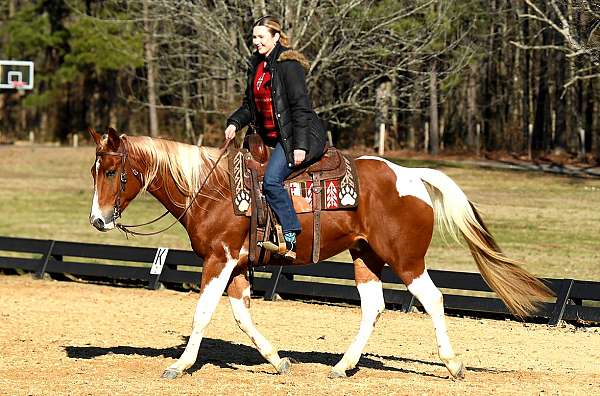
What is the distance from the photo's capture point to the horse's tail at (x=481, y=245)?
1023cm

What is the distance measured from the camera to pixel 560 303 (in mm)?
13844

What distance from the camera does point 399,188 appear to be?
9.95 metres

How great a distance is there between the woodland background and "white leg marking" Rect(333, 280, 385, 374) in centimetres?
808

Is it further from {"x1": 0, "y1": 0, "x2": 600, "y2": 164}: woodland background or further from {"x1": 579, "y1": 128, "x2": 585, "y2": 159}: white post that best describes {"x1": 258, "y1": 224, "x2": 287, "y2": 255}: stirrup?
{"x1": 579, "y1": 128, "x2": 585, "y2": 159}: white post

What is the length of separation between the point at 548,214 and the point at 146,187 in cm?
2065

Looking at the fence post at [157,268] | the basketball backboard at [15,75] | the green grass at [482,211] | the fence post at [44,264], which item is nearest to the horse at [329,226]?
the green grass at [482,211]

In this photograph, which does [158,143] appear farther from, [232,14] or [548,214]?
[548,214]

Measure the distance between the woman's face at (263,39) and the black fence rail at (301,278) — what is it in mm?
4795

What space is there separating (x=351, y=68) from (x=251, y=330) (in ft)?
51.7

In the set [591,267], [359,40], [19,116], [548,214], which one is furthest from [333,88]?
Answer: [19,116]

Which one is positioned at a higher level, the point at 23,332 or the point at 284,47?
the point at 284,47

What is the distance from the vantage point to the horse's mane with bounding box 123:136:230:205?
956 centimetres

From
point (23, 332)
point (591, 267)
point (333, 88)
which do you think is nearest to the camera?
point (23, 332)

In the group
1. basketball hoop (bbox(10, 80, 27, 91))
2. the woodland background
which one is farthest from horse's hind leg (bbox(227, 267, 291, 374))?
basketball hoop (bbox(10, 80, 27, 91))
